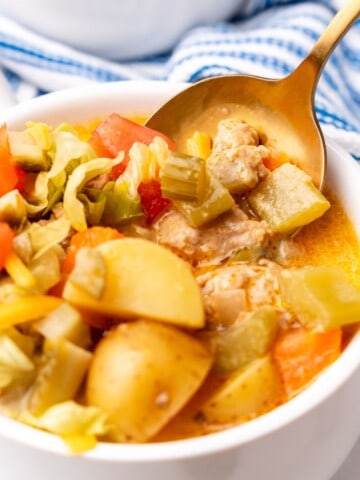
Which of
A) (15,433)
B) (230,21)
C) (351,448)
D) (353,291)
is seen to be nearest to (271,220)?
(353,291)

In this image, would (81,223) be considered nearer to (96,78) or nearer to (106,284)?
(106,284)

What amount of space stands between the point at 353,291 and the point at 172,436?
1.76 feet

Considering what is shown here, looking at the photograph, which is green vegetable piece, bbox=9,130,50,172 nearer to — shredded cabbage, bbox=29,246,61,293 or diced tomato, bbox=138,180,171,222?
diced tomato, bbox=138,180,171,222

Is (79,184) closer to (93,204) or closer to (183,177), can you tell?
(93,204)

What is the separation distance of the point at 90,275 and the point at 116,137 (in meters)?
0.74

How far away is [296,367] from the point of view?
6.49 ft

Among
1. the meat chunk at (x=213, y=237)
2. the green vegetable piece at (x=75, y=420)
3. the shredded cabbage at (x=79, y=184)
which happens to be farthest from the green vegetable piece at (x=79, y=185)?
the green vegetable piece at (x=75, y=420)

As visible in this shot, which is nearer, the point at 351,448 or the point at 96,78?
the point at 351,448

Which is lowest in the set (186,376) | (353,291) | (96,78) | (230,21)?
(96,78)

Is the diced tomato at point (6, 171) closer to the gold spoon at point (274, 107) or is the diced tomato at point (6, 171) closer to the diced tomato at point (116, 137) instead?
the diced tomato at point (116, 137)

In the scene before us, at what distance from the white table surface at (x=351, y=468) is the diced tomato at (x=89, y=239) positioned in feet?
2.73

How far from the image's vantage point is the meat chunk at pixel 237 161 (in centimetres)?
238

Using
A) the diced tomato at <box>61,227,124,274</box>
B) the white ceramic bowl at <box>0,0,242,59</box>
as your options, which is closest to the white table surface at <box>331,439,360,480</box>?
the diced tomato at <box>61,227,124,274</box>

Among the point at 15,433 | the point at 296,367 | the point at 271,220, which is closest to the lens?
the point at 15,433
